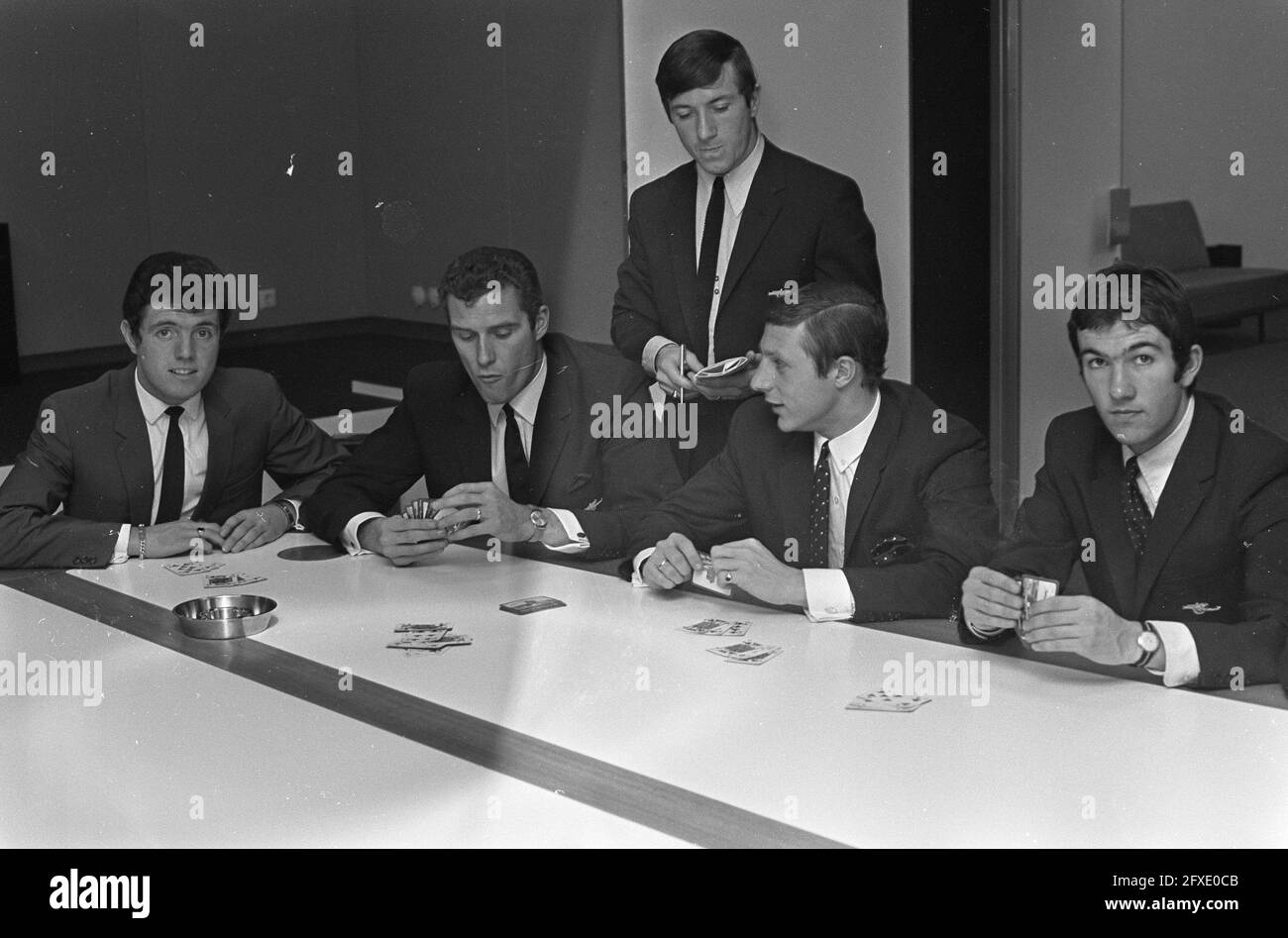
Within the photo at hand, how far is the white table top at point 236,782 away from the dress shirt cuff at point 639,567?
82 centimetres

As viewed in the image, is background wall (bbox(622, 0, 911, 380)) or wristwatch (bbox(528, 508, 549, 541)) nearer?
wristwatch (bbox(528, 508, 549, 541))

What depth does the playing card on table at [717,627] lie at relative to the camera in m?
2.80

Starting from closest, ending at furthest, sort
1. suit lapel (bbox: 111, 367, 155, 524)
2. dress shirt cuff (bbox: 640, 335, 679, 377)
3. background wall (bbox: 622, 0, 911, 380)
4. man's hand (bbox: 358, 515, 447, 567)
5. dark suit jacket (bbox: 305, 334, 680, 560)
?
man's hand (bbox: 358, 515, 447, 567) < dark suit jacket (bbox: 305, 334, 680, 560) < suit lapel (bbox: 111, 367, 155, 524) < dress shirt cuff (bbox: 640, 335, 679, 377) < background wall (bbox: 622, 0, 911, 380)

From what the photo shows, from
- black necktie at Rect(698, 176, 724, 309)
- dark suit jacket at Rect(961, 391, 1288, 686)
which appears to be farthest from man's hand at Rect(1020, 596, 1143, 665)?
black necktie at Rect(698, 176, 724, 309)

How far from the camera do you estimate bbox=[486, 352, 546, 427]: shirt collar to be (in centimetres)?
385

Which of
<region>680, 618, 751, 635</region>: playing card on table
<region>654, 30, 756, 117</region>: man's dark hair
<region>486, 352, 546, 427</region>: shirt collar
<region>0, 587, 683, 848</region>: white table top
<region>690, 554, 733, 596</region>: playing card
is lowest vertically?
<region>0, 587, 683, 848</region>: white table top

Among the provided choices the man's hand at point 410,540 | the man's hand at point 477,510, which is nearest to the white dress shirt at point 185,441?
the man's hand at point 410,540

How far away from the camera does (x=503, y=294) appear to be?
12.3 feet

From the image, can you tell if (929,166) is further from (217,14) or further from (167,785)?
(167,785)

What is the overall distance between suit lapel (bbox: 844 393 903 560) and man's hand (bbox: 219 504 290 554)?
1381 millimetres

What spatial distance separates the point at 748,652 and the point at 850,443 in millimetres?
734

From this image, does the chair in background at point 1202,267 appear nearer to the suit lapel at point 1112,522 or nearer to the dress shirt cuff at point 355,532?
the suit lapel at point 1112,522

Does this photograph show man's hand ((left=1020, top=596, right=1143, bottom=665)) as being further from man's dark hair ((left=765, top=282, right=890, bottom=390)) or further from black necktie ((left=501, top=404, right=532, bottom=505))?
black necktie ((left=501, top=404, right=532, bottom=505))

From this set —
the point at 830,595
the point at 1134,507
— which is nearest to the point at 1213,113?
the point at 1134,507
